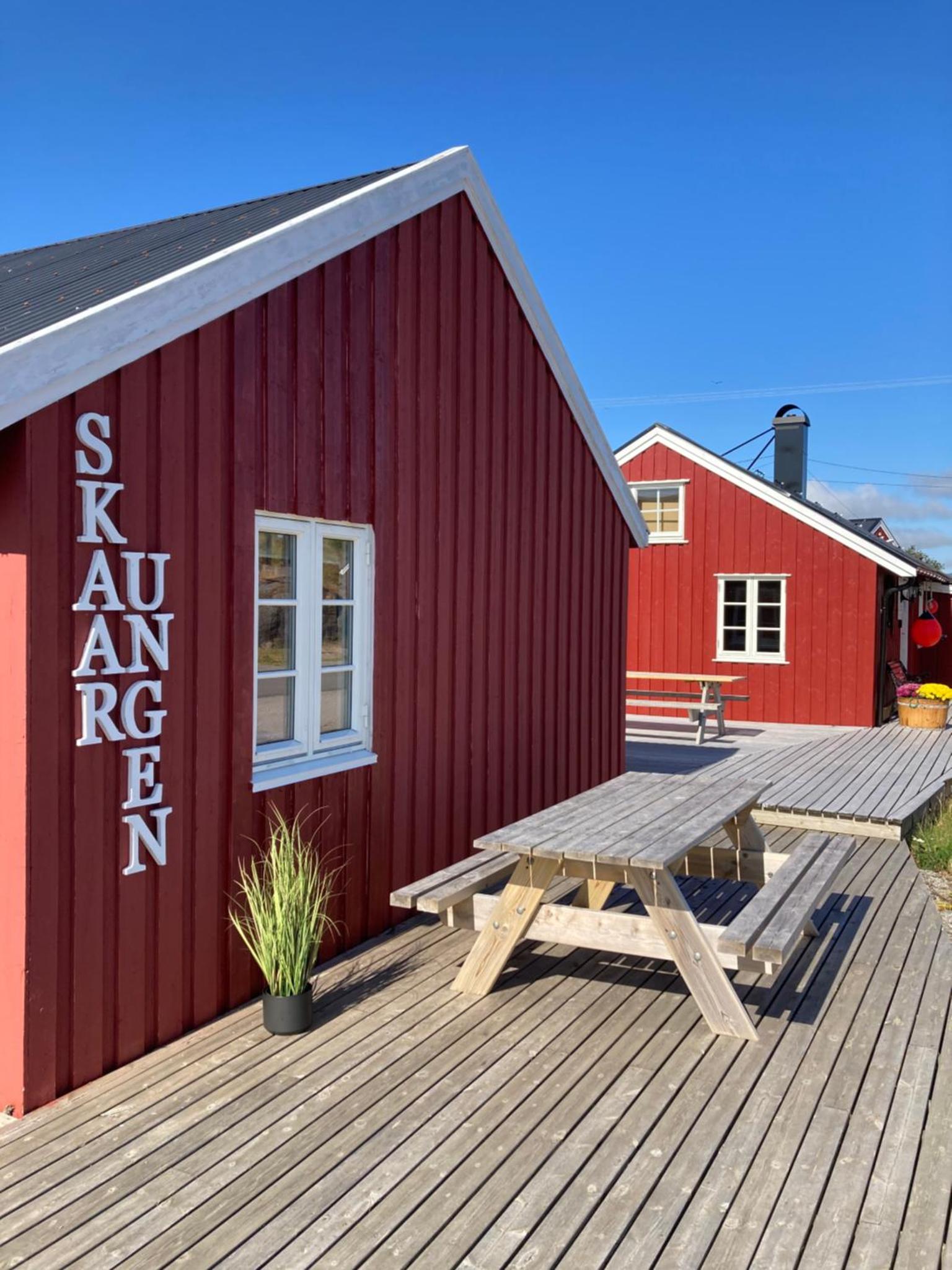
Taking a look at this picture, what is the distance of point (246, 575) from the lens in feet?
14.6

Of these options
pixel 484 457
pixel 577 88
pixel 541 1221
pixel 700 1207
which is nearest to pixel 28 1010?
pixel 541 1221

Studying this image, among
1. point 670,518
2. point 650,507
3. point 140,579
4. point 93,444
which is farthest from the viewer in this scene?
point 650,507

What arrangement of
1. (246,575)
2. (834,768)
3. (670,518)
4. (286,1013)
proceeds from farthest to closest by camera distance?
1. (670,518)
2. (834,768)
3. (246,575)
4. (286,1013)

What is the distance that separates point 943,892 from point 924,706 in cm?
854

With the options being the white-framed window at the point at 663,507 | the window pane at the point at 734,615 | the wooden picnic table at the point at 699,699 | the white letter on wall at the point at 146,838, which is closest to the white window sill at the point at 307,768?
the white letter on wall at the point at 146,838

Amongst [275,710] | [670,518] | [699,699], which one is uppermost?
[670,518]

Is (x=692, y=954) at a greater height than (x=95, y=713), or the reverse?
(x=95, y=713)

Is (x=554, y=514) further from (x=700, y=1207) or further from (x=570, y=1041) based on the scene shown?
(x=700, y=1207)

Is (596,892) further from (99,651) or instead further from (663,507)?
(663,507)

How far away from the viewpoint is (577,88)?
14.3 metres

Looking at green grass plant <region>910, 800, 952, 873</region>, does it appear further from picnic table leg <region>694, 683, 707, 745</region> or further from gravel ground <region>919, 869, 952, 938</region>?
picnic table leg <region>694, 683, 707, 745</region>

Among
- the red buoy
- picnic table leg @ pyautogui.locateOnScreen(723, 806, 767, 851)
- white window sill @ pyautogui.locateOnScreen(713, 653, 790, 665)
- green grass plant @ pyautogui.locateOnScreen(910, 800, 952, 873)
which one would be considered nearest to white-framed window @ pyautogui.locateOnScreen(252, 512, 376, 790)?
picnic table leg @ pyautogui.locateOnScreen(723, 806, 767, 851)

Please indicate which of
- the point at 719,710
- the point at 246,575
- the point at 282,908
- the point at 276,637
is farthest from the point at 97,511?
the point at 719,710

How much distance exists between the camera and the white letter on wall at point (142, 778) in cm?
386
